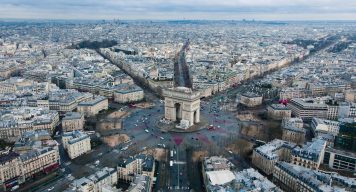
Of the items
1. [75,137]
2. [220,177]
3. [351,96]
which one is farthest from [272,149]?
[351,96]

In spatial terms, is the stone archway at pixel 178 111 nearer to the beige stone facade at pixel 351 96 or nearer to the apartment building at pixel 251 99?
the apartment building at pixel 251 99

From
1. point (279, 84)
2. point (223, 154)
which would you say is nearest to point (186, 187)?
point (223, 154)

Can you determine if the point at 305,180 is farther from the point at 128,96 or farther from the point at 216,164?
the point at 128,96

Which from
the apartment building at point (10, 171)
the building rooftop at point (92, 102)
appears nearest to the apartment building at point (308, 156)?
the apartment building at point (10, 171)

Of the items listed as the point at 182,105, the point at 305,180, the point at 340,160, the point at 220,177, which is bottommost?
the point at 340,160

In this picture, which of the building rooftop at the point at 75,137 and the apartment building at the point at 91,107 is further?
the apartment building at the point at 91,107

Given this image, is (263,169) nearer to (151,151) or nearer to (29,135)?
(151,151)

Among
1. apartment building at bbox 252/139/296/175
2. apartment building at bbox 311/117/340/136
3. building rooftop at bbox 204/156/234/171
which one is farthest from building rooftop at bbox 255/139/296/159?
apartment building at bbox 311/117/340/136

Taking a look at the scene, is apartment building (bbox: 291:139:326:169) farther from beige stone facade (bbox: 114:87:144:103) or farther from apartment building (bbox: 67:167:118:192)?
beige stone facade (bbox: 114:87:144:103)
